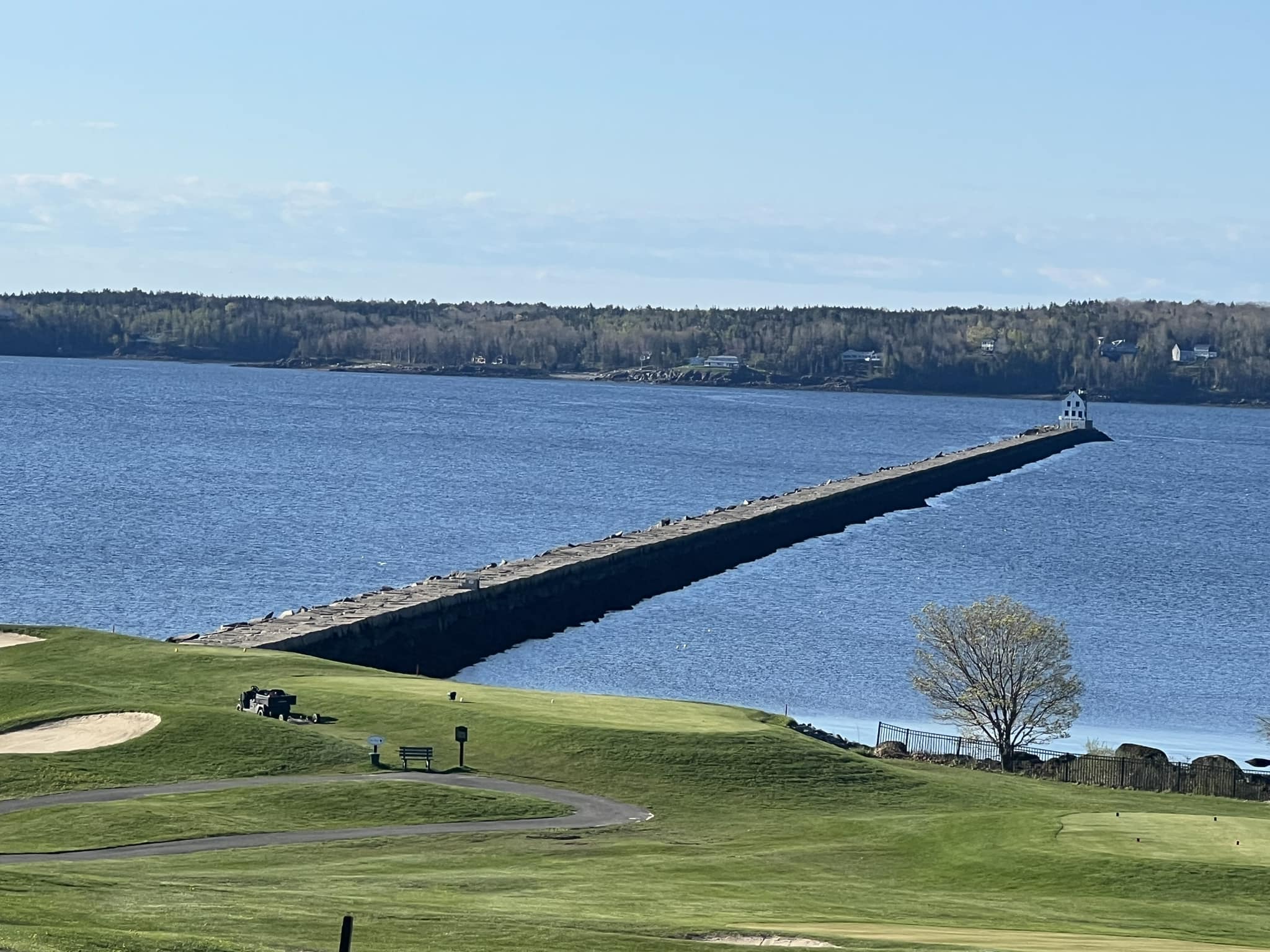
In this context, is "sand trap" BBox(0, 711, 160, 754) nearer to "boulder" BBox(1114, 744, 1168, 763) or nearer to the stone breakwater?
the stone breakwater

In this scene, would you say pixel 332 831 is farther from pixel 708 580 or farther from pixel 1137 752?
pixel 708 580

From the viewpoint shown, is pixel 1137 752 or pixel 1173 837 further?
pixel 1137 752

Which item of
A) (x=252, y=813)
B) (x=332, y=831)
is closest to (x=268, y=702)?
(x=252, y=813)

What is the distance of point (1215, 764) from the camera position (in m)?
50.1

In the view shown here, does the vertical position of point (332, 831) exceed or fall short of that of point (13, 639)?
it exceeds it

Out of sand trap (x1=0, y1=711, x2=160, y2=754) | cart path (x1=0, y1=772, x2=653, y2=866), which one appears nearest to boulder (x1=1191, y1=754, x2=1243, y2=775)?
cart path (x1=0, y1=772, x2=653, y2=866)

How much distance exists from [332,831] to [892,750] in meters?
21.0

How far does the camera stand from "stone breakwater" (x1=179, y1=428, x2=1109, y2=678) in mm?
66875

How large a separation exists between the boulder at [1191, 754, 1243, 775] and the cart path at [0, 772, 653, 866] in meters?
17.1

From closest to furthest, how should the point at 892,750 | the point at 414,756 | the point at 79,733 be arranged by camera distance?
the point at 414,756
the point at 79,733
the point at 892,750

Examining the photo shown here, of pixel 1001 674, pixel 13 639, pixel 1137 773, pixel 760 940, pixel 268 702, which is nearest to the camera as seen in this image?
pixel 760 940

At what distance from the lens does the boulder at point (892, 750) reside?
171 feet

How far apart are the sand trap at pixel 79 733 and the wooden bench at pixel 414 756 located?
5734 mm

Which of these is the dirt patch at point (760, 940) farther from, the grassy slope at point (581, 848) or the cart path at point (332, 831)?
the cart path at point (332, 831)
